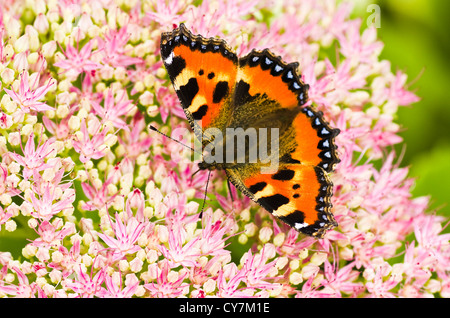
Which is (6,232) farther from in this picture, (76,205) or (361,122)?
(361,122)

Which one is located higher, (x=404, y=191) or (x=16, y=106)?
(x=16, y=106)

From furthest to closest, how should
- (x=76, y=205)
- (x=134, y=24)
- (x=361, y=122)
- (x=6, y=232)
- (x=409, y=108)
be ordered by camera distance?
(x=409, y=108) → (x=361, y=122) → (x=134, y=24) → (x=76, y=205) → (x=6, y=232)

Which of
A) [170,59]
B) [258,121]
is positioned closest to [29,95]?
[170,59]

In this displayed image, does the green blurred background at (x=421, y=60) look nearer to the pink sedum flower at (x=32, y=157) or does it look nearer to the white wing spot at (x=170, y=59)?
the white wing spot at (x=170, y=59)

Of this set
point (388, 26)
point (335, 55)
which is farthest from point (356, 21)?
point (388, 26)

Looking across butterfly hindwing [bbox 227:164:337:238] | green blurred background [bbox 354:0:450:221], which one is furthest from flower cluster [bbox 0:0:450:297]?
green blurred background [bbox 354:0:450:221]

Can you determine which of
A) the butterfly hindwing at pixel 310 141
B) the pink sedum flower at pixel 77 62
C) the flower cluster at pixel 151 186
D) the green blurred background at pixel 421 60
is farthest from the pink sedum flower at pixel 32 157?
the green blurred background at pixel 421 60
